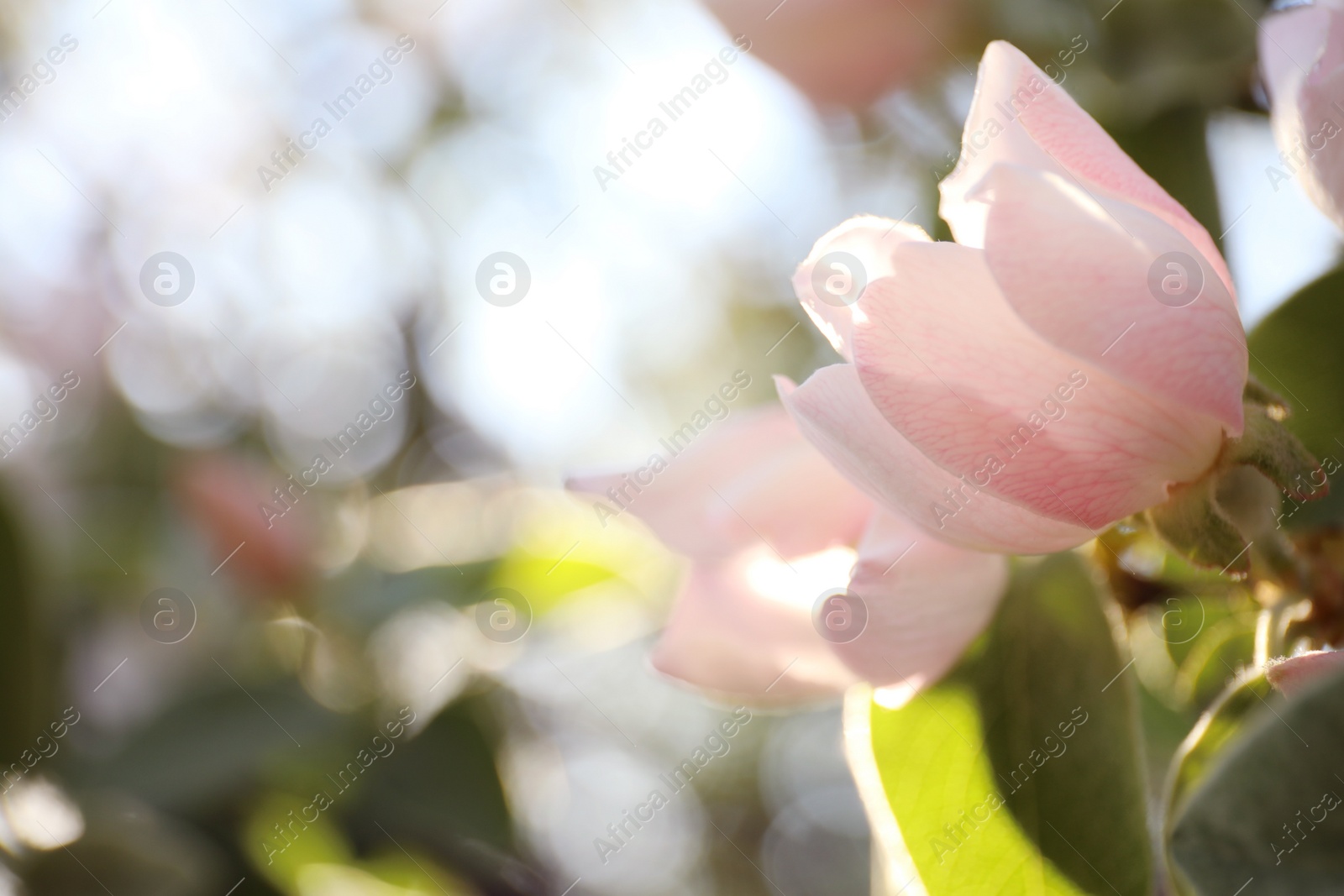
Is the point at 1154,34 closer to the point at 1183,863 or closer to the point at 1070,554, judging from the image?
the point at 1070,554

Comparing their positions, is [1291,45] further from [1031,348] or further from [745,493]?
[745,493]

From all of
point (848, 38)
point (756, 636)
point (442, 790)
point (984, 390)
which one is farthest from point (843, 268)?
point (442, 790)

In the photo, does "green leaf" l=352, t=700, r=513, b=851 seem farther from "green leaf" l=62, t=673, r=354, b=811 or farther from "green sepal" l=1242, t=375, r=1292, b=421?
"green sepal" l=1242, t=375, r=1292, b=421

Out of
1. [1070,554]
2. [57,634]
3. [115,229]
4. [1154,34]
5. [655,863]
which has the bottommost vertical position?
[655,863]

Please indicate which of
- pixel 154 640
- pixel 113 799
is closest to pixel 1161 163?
pixel 113 799

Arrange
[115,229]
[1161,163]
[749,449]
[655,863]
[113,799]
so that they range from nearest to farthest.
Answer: [749,449] → [1161,163] → [113,799] → [115,229] → [655,863]

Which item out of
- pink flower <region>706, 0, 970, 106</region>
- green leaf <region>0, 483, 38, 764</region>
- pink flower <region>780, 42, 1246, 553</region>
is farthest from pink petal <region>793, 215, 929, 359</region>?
green leaf <region>0, 483, 38, 764</region>
